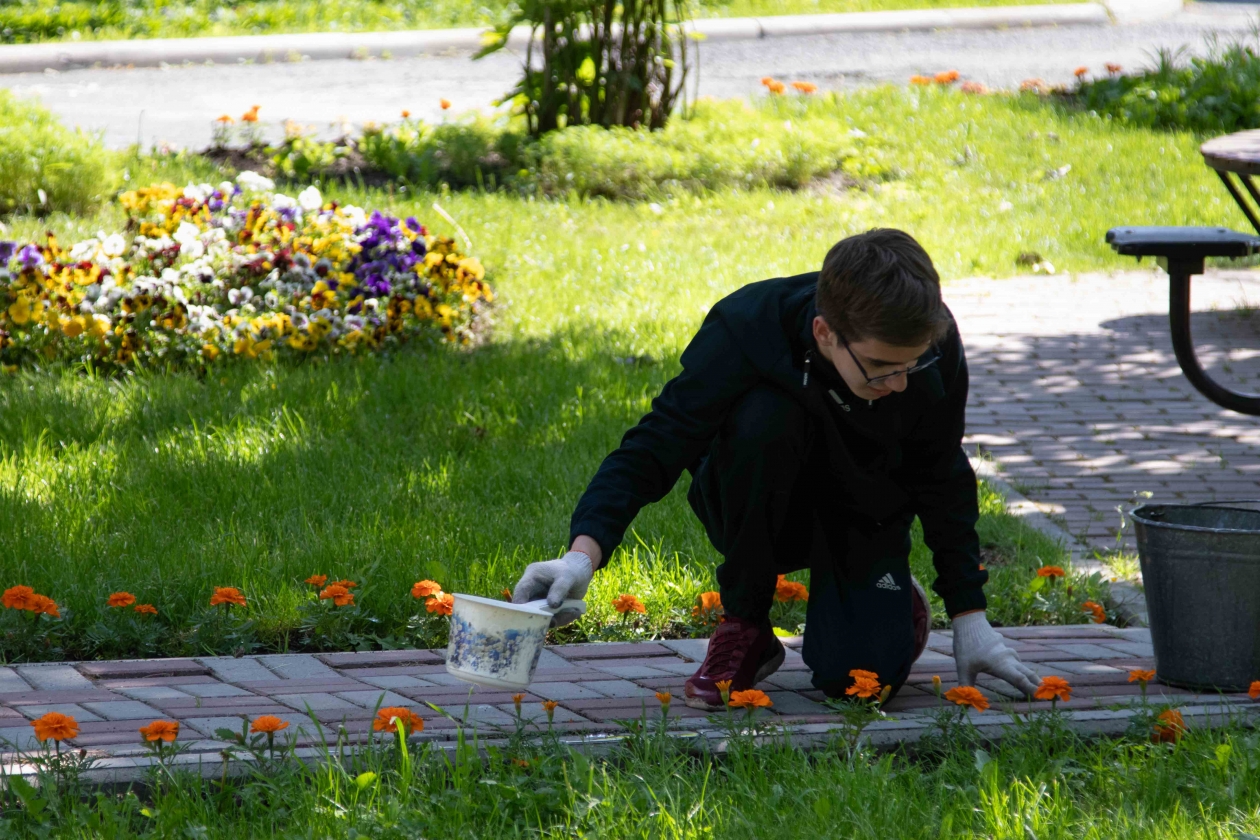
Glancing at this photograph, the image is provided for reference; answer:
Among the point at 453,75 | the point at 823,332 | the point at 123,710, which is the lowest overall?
the point at 123,710

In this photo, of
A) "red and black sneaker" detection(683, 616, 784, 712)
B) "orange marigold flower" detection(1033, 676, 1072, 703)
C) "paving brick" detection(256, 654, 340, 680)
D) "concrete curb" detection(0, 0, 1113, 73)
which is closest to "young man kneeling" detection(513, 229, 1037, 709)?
"red and black sneaker" detection(683, 616, 784, 712)

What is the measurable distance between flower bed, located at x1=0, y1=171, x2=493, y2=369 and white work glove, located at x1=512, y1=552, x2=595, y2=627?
350cm

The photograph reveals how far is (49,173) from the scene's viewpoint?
757 cm

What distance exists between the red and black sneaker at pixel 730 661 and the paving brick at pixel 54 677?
1376mm

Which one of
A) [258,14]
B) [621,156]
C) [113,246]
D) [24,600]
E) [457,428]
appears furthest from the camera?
[258,14]

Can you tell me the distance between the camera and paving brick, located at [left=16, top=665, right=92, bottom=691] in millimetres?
3167

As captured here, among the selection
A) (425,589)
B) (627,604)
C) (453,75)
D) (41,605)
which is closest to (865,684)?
(627,604)

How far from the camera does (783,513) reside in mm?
3109

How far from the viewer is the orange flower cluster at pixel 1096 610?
379 cm

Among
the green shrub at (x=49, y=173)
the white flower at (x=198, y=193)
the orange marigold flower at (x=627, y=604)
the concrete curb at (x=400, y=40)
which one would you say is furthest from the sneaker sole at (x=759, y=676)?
the concrete curb at (x=400, y=40)

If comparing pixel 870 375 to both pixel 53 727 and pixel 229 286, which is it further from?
pixel 229 286

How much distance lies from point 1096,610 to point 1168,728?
91 centimetres

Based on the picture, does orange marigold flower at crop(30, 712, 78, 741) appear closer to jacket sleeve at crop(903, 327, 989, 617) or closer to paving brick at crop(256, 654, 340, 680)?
paving brick at crop(256, 654, 340, 680)

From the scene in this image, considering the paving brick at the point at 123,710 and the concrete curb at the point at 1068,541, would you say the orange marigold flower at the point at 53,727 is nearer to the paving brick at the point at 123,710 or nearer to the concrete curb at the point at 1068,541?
the paving brick at the point at 123,710
